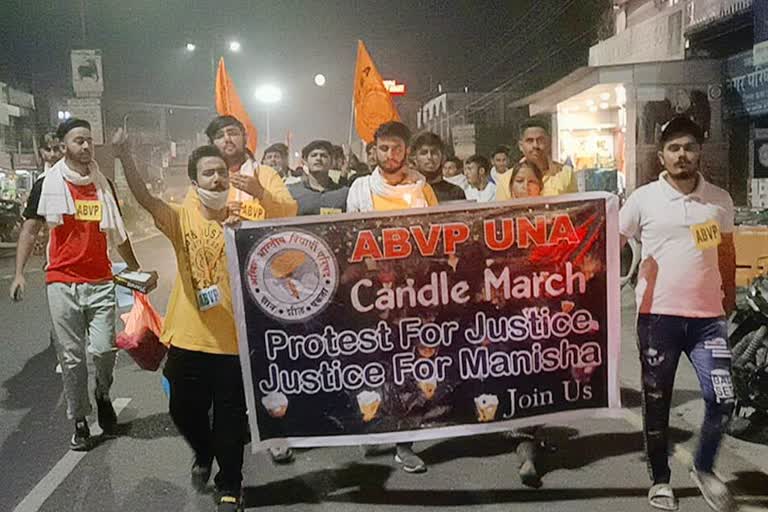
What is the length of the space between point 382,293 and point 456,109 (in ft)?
150

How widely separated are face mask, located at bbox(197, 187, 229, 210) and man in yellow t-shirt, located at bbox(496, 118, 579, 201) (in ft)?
5.89

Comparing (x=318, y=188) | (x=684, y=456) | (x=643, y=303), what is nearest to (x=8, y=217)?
(x=318, y=188)

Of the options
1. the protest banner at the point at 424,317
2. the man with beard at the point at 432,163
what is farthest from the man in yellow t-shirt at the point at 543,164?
the protest banner at the point at 424,317

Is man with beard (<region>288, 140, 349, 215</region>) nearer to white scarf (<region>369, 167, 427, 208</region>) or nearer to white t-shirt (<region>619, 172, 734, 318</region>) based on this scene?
white scarf (<region>369, 167, 427, 208</region>)

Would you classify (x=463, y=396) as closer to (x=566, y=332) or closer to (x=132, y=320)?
(x=566, y=332)

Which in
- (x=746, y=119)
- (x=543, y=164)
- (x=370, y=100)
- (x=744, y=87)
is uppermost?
(x=744, y=87)

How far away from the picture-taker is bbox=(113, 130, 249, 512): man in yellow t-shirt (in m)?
4.05

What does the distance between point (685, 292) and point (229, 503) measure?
94.4 inches

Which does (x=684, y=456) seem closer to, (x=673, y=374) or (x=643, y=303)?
(x=673, y=374)

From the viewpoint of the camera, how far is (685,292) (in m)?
3.96

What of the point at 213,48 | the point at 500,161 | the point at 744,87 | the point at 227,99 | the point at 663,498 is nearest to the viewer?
the point at 663,498

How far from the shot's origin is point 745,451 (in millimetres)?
5012

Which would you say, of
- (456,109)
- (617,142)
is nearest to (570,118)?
(617,142)

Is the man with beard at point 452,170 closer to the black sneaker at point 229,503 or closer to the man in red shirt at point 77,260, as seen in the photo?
the man in red shirt at point 77,260
